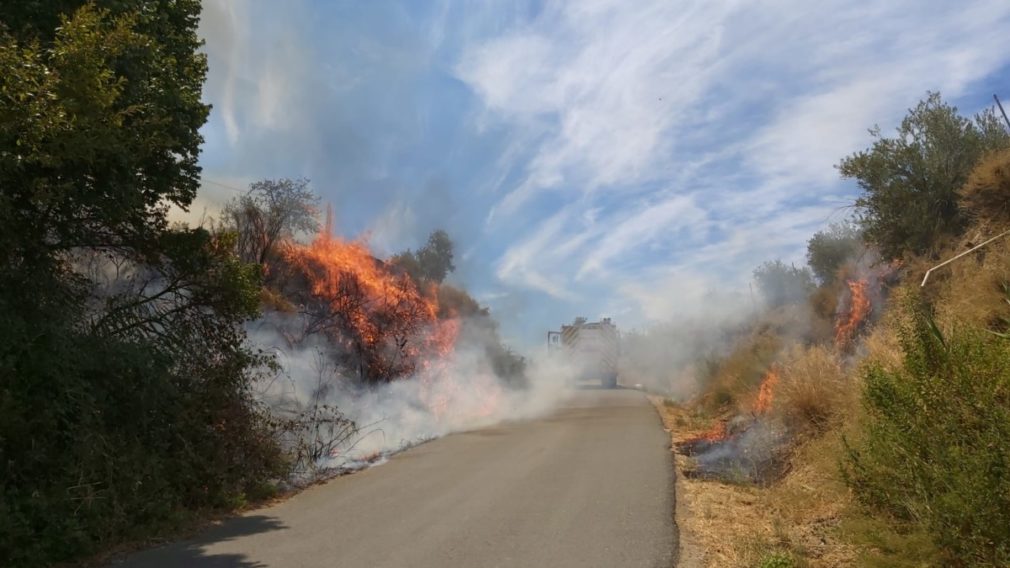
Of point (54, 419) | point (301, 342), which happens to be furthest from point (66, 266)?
point (301, 342)

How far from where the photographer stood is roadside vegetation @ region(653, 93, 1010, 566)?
172 inches

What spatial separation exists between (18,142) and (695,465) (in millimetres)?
10860

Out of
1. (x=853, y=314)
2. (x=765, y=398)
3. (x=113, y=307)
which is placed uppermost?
(x=113, y=307)

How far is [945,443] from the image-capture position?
453 cm

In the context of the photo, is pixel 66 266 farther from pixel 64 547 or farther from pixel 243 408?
pixel 64 547

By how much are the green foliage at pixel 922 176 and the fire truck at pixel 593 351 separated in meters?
26.8

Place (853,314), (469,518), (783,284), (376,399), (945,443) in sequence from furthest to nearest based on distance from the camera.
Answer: (783,284)
(376,399)
(853,314)
(469,518)
(945,443)

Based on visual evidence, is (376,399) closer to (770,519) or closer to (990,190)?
(770,519)

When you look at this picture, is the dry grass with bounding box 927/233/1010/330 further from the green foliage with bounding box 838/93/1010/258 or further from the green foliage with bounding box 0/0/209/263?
the green foliage with bounding box 0/0/209/263

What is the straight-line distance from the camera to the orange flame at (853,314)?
14.2m

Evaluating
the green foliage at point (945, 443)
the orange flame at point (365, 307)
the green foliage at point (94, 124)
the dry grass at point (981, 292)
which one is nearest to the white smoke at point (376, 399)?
the orange flame at point (365, 307)

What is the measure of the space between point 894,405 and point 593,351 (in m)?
35.5

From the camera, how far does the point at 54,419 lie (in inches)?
261

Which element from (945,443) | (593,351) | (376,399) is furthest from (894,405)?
(593,351)
